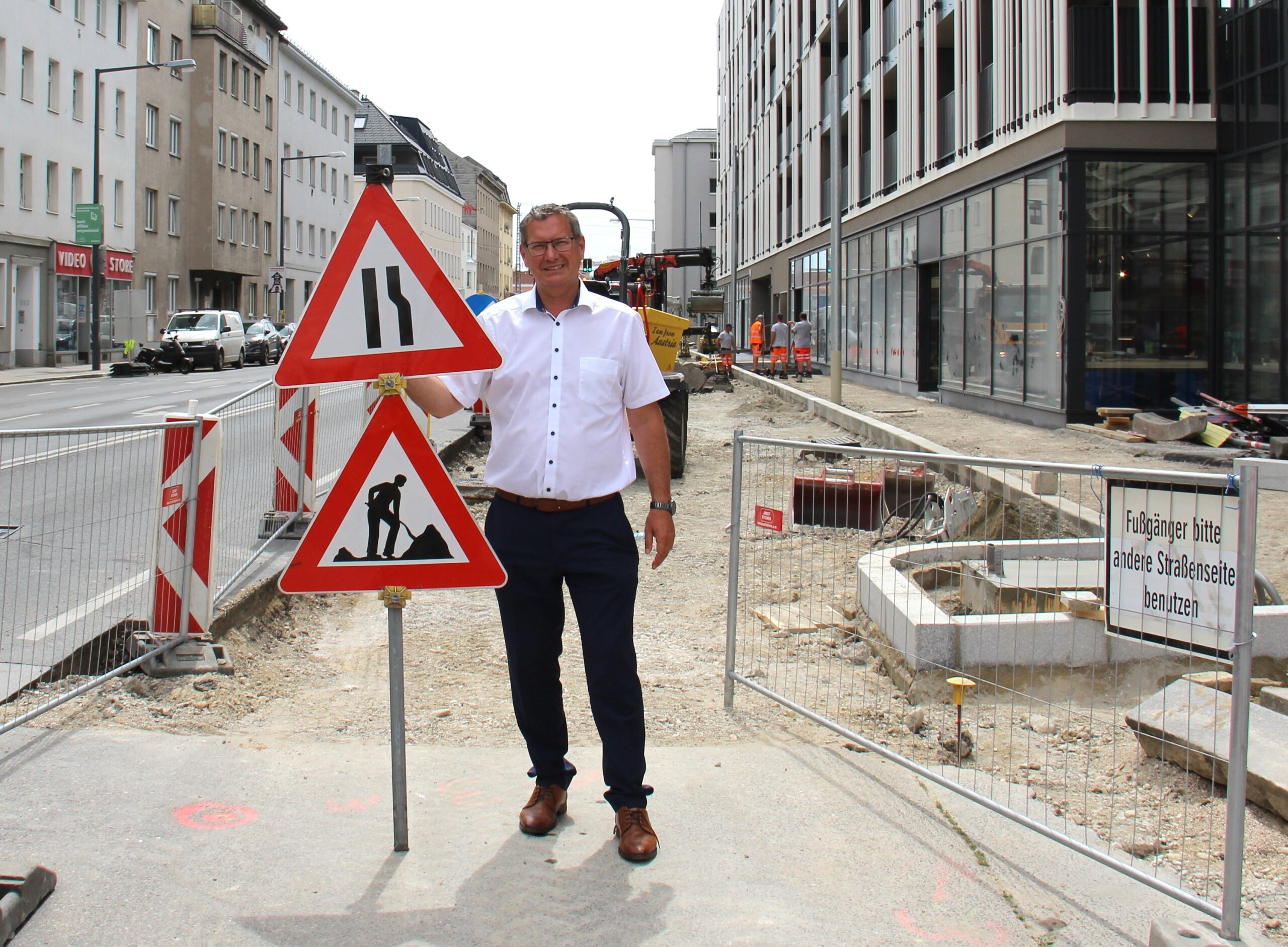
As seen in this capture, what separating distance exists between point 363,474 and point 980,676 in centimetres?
300

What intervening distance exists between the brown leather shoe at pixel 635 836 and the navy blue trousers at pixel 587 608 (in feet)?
0.12

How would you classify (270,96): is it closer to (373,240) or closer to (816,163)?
(816,163)

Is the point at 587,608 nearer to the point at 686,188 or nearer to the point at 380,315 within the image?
the point at 380,315

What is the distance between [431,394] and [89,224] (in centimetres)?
3610

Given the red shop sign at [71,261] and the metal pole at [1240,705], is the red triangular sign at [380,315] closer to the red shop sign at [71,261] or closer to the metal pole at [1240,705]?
the metal pole at [1240,705]

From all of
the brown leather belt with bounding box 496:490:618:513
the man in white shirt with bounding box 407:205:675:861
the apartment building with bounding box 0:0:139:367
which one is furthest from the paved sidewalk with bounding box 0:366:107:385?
the brown leather belt with bounding box 496:490:618:513

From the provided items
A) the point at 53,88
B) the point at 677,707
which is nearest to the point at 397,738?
the point at 677,707

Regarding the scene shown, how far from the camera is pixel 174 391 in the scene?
25266 millimetres

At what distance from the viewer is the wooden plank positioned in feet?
47.0

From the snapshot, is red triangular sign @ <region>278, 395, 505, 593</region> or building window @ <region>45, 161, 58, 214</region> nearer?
red triangular sign @ <region>278, 395, 505, 593</region>

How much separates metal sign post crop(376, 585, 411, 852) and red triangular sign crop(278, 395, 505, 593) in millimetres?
57

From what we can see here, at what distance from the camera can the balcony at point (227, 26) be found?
51.3 metres

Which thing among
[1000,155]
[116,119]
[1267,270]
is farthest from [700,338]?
[1267,270]

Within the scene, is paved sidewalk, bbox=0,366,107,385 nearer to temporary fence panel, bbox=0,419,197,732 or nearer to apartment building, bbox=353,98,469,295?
temporary fence panel, bbox=0,419,197,732
